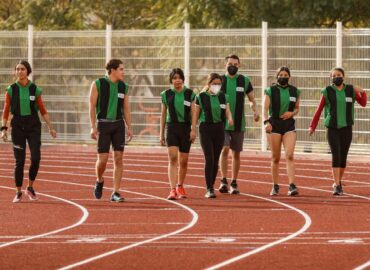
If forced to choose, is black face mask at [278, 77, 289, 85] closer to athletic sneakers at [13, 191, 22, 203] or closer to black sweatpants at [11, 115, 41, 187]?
black sweatpants at [11, 115, 41, 187]

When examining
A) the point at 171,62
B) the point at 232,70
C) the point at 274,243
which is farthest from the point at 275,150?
the point at 171,62

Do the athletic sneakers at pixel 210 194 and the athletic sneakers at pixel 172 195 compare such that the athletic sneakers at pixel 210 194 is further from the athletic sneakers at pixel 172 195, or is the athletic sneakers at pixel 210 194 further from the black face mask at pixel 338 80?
the black face mask at pixel 338 80

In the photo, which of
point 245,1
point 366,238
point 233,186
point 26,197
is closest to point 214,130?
point 233,186

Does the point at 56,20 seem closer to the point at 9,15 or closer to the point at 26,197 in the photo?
the point at 9,15

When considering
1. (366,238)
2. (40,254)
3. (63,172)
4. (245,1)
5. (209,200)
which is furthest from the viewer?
(245,1)

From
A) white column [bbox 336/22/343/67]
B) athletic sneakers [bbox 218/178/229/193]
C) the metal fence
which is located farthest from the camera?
the metal fence

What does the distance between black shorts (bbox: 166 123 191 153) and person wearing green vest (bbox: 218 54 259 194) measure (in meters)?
1.13

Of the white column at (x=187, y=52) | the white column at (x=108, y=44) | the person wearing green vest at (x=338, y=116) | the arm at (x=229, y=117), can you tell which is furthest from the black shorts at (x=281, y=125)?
the white column at (x=108, y=44)

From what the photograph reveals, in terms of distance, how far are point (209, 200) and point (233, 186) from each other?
1.27m

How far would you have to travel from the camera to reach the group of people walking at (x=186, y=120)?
64.4 ft

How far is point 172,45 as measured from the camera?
32500 millimetres

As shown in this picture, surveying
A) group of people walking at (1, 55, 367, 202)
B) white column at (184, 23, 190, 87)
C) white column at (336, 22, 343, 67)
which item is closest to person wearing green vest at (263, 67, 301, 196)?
group of people walking at (1, 55, 367, 202)

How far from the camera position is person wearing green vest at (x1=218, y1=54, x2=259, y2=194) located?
2120 cm

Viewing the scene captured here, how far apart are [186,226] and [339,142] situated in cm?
487
